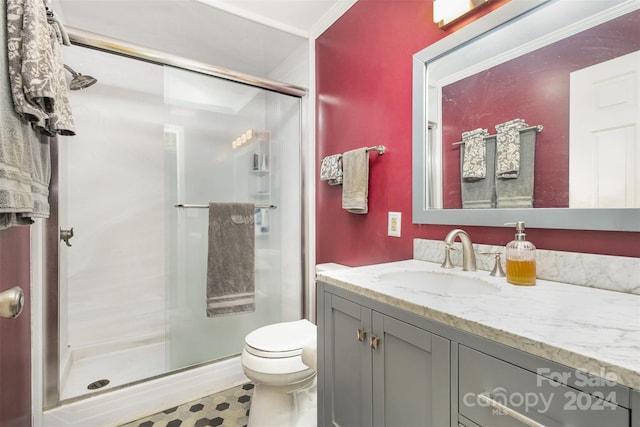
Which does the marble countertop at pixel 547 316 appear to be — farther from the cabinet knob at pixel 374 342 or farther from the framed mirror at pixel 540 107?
the framed mirror at pixel 540 107

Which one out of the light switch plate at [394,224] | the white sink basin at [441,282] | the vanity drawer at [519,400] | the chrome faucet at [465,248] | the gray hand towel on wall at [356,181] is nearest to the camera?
the vanity drawer at [519,400]

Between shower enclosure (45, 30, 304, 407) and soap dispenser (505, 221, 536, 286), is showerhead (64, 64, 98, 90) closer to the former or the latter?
shower enclosure (45, 30, 304, 407)

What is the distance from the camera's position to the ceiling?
1818 millimetres

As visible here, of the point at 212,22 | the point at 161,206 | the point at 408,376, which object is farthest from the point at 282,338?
the point at 212,22

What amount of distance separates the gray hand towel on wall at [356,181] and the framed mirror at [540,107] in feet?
0.99

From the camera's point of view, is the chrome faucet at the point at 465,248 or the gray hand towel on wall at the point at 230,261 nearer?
the chrome faucet at the point at 465,248

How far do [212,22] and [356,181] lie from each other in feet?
4.75

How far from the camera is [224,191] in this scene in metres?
2.04

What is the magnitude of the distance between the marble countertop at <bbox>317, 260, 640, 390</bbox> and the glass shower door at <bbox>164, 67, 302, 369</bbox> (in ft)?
4.14

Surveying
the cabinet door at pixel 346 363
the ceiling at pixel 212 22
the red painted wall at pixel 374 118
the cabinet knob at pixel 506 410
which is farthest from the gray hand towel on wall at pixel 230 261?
the cabinet knob at pixel 506 410

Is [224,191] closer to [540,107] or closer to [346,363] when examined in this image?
[346,363]

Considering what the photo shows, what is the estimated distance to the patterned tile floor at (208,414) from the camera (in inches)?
59.1

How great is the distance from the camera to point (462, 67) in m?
1.23

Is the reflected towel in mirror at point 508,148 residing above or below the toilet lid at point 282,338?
above
